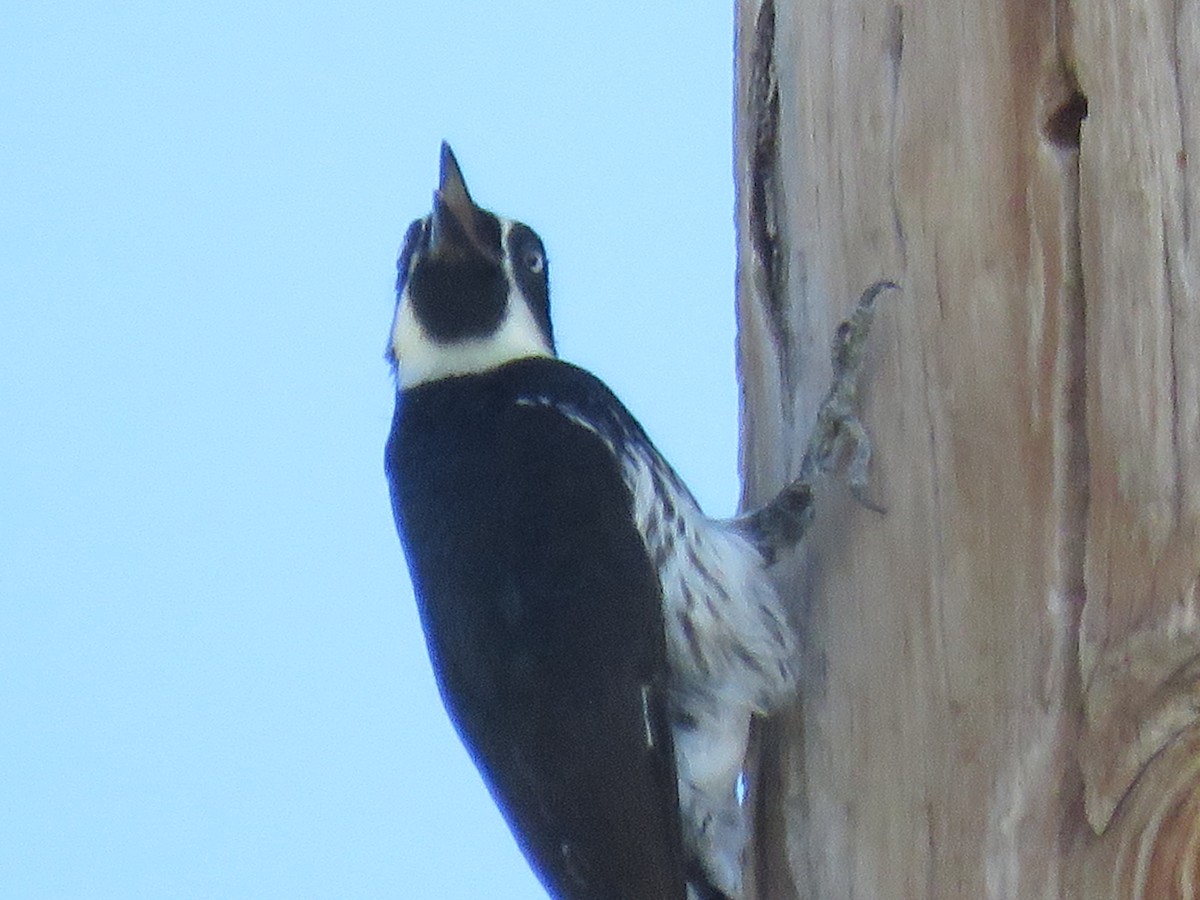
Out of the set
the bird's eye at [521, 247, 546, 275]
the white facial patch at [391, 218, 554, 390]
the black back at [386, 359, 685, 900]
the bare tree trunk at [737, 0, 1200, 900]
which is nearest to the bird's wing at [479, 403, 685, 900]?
the black back at [386, 359, 685, 900]

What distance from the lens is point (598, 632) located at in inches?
85.9

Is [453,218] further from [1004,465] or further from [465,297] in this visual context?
[1004,465]

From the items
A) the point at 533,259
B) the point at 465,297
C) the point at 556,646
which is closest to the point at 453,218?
the point at 465,297

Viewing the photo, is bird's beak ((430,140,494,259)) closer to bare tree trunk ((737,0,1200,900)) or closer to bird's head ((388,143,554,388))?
bird's head ((388,143,554,388))

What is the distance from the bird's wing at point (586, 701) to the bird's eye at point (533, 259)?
685mm

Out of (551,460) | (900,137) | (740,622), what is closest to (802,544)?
(740,622)

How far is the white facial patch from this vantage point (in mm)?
2734

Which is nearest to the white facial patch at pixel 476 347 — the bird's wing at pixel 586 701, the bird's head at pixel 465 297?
the bird's head at pixel 465 297

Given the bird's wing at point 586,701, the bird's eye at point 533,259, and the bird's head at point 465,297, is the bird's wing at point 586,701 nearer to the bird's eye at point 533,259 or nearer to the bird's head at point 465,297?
the bird's head at point 465,297

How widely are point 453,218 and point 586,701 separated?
90 cm

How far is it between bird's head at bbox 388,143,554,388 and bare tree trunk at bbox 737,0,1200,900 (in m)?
0.76

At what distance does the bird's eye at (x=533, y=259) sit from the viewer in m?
2.89

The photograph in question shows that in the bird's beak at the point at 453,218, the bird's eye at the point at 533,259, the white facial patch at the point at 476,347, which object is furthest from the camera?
the bird's eye at the point at 533,259

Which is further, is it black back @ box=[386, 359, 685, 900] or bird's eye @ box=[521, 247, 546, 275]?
bird's eye @ box=[521, 247, 546, 275]
